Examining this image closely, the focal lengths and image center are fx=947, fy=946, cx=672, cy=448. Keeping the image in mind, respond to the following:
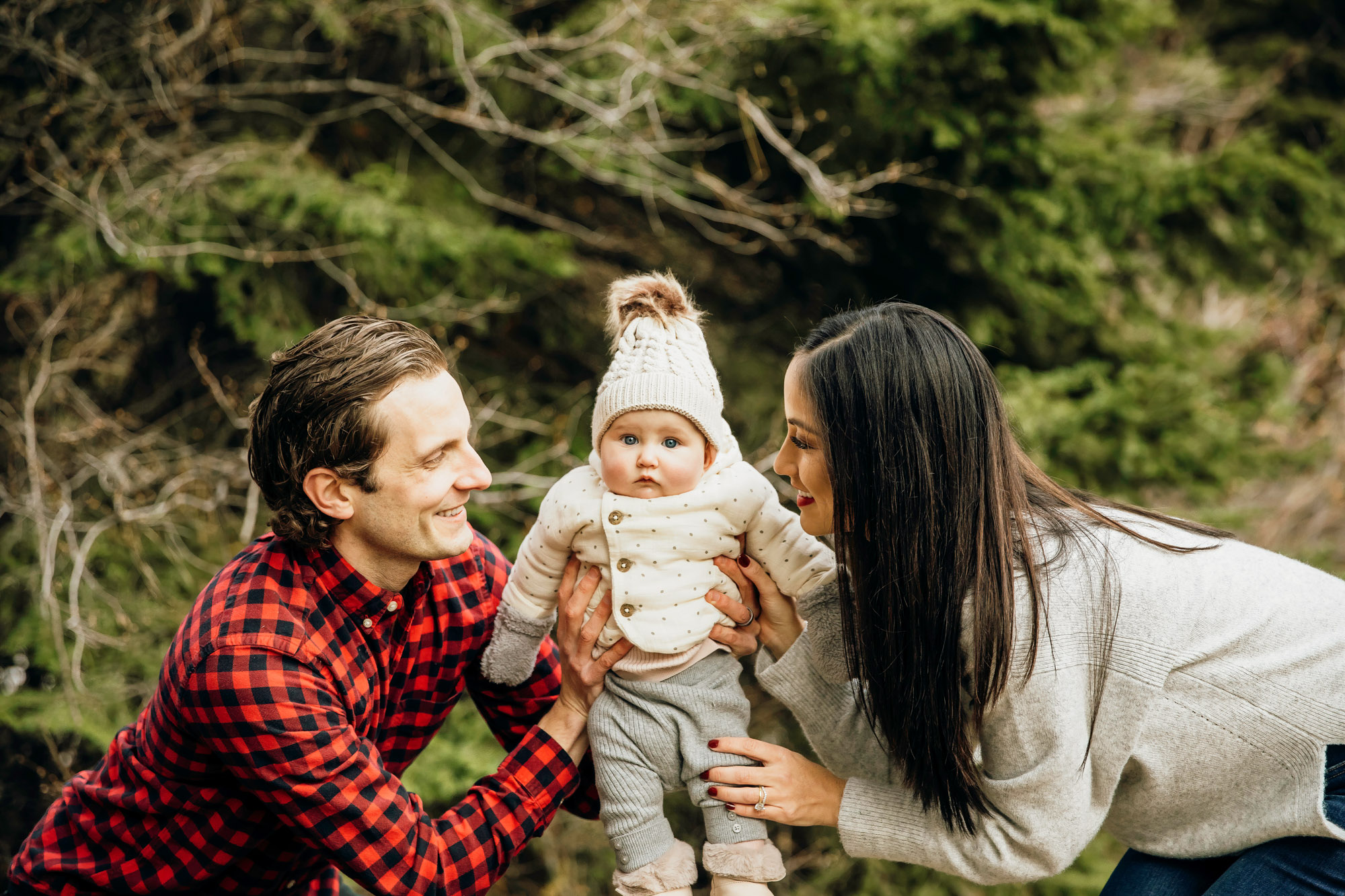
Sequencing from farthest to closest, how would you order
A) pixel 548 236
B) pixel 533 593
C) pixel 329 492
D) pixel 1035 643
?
pixel 548 236 → pixel 533 593 → pixel 329 492 → pixel 1035 643

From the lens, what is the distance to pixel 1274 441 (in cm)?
475

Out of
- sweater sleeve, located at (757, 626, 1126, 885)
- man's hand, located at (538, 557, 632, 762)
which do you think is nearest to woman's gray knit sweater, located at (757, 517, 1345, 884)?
sweater sleeve, located at (757, 626, 1126, 885)

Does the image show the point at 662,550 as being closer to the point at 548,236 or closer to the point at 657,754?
the point at 657,754

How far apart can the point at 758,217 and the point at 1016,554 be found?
136 inches

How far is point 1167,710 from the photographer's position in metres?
1.71

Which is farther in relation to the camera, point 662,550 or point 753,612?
point 753,612

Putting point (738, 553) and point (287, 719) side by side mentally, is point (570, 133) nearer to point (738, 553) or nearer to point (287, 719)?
point (738, 553)

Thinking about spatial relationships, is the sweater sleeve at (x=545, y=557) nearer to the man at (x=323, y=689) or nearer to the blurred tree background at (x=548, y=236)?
the man at (x=323, y=689)

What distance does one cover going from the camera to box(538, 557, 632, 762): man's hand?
2031 mm

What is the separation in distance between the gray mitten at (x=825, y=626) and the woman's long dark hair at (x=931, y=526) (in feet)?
0.67

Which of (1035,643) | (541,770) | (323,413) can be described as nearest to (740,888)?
(541,770)

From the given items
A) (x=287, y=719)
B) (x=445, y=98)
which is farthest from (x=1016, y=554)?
(x=445, y=98)

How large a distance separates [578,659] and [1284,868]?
55.7 inches

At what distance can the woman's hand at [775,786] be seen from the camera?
191 centimetres
